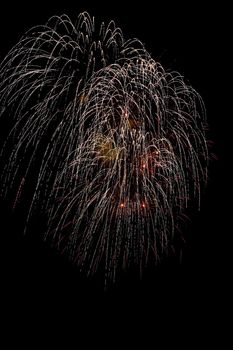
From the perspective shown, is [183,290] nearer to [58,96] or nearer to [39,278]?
[39,278]

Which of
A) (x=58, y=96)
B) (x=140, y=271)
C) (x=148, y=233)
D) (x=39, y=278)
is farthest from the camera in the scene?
(x=39, y=278)

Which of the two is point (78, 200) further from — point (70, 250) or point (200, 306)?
point (200, 306)

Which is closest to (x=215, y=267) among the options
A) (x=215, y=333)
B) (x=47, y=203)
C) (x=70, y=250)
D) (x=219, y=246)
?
(x=219, y=246)

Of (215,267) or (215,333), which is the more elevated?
(215,267)

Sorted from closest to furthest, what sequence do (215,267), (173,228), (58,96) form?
(58,96) → (173,228) → (215,267)

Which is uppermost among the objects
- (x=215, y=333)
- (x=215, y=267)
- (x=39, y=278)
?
(x=215, y=267)

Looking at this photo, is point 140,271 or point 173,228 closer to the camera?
point 173,228

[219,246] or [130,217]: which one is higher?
[219,246]

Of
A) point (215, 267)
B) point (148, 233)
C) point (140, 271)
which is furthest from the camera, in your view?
A: point (215, 267)

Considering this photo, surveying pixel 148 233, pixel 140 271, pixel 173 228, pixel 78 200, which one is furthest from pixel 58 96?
pixel 140 271
